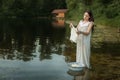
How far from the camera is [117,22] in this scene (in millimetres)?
40469

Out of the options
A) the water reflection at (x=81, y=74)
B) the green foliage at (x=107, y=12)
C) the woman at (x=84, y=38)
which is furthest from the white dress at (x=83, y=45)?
the green foliage at (x=107, y=12)

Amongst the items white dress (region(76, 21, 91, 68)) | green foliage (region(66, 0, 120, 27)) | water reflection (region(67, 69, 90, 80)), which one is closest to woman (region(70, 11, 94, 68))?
white dress (region(76, 21, 91, 68))

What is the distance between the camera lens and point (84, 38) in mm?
12023

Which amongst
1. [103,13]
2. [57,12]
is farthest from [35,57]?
[57,12]

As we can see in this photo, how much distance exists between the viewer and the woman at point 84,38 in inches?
470

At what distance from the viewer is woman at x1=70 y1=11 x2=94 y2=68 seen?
1194cm

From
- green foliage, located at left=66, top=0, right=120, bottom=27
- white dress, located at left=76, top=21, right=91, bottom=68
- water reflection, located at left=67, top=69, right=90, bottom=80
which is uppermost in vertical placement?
green foliage, located at left=66, top=0, right=120, bottom=27

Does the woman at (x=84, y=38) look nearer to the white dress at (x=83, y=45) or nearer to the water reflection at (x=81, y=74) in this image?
the white dress at (x=83, y=45)

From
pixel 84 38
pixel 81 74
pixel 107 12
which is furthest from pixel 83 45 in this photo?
pixel 107 12

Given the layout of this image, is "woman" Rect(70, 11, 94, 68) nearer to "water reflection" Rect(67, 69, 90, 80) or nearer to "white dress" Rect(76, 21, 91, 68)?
"white dress" Rect(76, 21, 91, 68)

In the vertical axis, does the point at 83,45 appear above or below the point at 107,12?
below

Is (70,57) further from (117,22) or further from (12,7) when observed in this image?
(12,7)

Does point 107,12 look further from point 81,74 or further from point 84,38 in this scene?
point 81,74

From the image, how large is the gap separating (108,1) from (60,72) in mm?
39768
